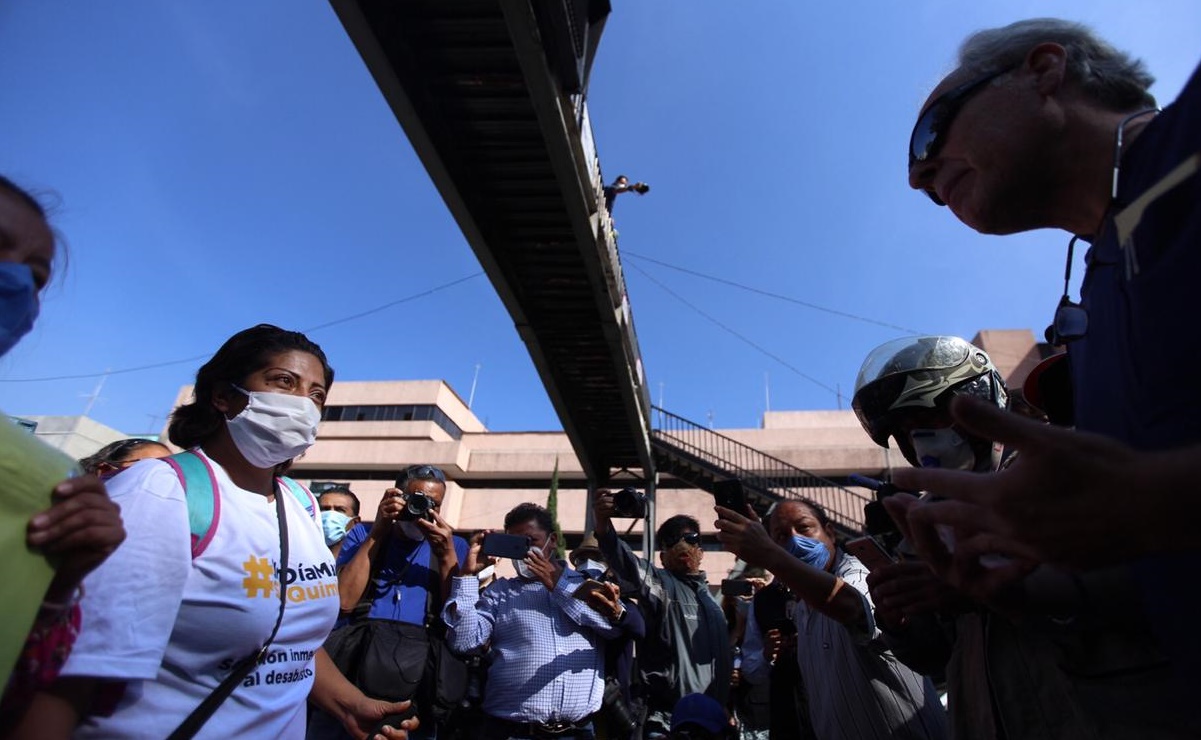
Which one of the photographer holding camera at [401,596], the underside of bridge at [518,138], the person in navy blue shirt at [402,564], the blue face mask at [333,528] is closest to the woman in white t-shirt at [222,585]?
the photographer holding camera at [401,596]

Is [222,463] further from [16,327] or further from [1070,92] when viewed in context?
[1070,92]

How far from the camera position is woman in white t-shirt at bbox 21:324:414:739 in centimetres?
116

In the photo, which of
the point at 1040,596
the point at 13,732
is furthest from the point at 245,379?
the point at 1040,596

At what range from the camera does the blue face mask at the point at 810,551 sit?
294cm

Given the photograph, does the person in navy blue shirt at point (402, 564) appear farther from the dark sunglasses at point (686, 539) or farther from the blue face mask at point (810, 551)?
the blue face mask at point (810, 551)

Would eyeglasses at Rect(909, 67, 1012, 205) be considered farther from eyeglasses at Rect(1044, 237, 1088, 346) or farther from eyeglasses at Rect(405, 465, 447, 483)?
eyeglasses at Rect(405, 465, 447, 483)

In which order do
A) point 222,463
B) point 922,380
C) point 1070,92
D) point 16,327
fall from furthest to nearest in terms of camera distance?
point 922,380 → point 222,463 → point 1070,92 → point 16,327

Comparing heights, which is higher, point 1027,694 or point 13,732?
point 1027,694

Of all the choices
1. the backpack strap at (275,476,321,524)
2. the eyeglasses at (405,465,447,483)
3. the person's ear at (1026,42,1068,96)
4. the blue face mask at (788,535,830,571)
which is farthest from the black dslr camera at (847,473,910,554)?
the eyeglasses at (405,465,447,483)

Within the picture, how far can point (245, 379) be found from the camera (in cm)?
188

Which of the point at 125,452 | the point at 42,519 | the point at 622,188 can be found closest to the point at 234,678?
the point at 42,519

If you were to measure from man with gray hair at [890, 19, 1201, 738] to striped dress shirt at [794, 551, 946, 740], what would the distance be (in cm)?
102

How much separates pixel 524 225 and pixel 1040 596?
17.8ft

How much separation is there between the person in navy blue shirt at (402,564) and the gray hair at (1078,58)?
3.03m
